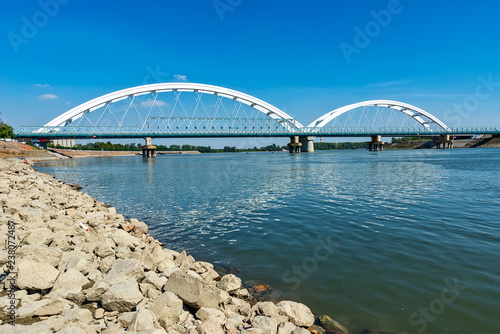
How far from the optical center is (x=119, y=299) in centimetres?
387

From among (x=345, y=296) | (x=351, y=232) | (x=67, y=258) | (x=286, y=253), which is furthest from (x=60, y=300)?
(x=351, y=232)

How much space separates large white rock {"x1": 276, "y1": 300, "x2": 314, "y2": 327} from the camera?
4.34 meters

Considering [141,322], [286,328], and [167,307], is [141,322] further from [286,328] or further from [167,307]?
[286,328]

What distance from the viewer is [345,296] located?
5.28 m

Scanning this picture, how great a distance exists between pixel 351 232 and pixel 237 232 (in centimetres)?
365

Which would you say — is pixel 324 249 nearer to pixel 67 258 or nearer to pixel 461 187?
pixel 67 258

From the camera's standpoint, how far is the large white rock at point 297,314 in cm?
434

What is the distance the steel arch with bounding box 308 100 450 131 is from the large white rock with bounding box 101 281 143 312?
4634 inches

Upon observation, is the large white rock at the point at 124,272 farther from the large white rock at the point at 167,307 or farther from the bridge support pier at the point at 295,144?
the bridge support pier at the point at 295,144

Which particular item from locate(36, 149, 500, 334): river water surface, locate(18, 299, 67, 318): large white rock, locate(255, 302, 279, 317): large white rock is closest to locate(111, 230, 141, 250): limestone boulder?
locate(36, 149, 500, 334): river water surface

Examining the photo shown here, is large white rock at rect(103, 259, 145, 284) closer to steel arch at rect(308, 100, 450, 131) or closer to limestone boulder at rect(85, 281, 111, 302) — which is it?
limestone boulder at rect(85, 281, 111, 302)

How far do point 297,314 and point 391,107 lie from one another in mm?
141051

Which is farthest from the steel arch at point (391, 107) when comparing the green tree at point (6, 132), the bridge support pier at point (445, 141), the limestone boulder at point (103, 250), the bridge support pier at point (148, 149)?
the limestone boulder at point (103, 250)

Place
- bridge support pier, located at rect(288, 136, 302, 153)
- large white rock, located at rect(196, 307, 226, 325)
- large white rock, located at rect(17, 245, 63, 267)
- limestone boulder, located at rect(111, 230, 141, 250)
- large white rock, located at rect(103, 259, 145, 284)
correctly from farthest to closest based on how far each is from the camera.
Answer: bridge support pier, located at rect(288, 136, 302, 153) < limestone boulder, located at rect(111, 230, 141, 250) < large white rock, located at rect(17, 245, 63, 267) < large white rock, located at rect(103, 259, 145, 284) < large white rock, located at rect(196, 307, 226, 325)
